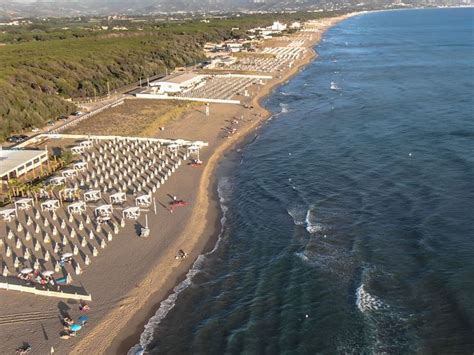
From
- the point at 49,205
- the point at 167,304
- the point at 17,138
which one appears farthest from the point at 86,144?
the point at 167,304

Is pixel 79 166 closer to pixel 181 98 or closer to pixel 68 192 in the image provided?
pixel 68 192

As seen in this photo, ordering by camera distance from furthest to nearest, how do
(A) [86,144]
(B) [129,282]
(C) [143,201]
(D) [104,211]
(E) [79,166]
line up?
(A) [86,144] < (E) [79,166] < (C) [143,201] < (D) [104,211] < (B) [129,282]

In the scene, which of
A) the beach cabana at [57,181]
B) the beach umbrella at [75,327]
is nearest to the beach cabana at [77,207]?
the beach cabana at [57,181]

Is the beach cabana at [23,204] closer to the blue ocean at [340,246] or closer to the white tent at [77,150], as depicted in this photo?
the white tent at [77,150]

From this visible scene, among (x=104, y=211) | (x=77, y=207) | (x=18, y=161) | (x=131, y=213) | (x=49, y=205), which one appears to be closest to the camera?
(x=131, y=213)

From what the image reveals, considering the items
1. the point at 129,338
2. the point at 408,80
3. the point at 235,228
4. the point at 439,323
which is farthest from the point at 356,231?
the point at 408,80

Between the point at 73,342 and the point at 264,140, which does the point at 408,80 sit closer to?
the point at 264,140

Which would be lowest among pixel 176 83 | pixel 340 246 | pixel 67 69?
pixel 340 246
